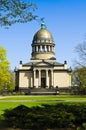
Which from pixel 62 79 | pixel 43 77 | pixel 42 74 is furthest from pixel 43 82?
pixel 62 79

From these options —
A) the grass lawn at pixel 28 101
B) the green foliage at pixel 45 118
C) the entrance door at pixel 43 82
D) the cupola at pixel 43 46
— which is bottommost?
the green foliage at pixel 45 118

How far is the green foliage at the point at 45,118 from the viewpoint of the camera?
50.7ft

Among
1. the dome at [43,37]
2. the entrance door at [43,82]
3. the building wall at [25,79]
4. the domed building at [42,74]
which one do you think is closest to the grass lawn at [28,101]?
the domed building at [42,74]

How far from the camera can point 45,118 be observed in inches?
611

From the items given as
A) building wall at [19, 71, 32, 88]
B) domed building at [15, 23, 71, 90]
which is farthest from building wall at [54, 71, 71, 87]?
building wall at [19, 71, 32, 88]

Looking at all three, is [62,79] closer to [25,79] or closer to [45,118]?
[25,79]

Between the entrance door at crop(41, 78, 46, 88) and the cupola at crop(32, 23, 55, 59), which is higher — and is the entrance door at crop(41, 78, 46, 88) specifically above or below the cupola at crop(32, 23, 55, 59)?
below

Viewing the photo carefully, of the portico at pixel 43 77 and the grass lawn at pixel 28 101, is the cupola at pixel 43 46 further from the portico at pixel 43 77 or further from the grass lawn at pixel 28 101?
the grass lawn at pixel 28 101

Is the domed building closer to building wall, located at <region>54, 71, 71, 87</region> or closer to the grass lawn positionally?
building wall, located at <region>54, 71, 71, 87</region>

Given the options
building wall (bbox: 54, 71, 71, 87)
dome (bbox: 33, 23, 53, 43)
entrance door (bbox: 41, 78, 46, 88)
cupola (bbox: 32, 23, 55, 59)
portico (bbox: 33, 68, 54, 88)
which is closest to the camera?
building wall (bbox: 54, 71, 71, 87)

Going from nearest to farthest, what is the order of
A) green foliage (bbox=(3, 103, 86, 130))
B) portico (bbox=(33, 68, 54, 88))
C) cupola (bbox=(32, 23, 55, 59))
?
1. green foliage (bbox=(3, 103, 86, 130))
2. portico (bbox=(33, 68, 54, 88))
3. cupola (bbox=(32, 23, 55, 59))

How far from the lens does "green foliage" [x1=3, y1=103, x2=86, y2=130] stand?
1545 centimetres

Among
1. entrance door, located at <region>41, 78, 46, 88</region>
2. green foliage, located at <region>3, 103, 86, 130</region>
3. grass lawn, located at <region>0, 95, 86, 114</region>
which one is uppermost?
entrance door, located at <region>41, 78, 46, 88</region>

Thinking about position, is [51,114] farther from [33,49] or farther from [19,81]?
[33,49]
